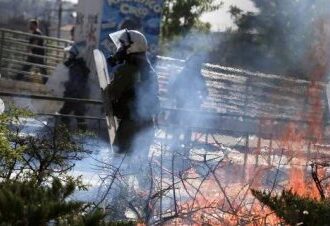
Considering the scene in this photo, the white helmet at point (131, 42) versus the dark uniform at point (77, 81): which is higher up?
the white helmet at point (131, 42)

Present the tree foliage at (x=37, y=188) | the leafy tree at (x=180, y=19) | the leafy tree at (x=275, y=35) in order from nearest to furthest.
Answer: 1. the tree foliage at (x=37, y=188)
2. the leafy tree at (x=275, y=35)
3. the leafy tree at (x=180, y=19)

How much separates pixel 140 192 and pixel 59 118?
427cm

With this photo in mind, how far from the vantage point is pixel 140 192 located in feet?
17.1

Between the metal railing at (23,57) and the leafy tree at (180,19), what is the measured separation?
Result: 4.87 metres

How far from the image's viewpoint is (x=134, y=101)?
23.1ft

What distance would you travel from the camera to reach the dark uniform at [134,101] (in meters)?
6.95

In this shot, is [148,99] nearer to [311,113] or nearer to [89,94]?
[311,113]

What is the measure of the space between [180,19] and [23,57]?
245 inches

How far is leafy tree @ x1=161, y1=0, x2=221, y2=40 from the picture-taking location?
20.8 metres

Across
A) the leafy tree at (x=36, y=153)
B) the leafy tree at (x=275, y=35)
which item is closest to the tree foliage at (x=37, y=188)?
the leafy tree at (x=36, y=153)

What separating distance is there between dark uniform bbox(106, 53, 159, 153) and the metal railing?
8436mm

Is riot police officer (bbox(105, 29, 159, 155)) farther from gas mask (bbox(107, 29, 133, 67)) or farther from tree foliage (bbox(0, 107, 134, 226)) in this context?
tree foliage (bbox(0, 107, 134, 226))

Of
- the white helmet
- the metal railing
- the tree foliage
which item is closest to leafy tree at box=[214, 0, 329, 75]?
the metal railing

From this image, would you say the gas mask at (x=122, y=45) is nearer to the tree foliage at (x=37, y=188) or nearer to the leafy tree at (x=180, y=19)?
the tree foliage at (x=37, y=188)
